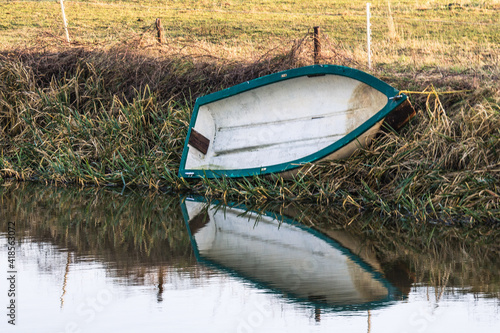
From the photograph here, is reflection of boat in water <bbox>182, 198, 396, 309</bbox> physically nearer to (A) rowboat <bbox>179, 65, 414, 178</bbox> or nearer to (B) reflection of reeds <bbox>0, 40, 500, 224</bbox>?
(B) reflection of reeds <bbox>0, 40, 500, 224</bbox>

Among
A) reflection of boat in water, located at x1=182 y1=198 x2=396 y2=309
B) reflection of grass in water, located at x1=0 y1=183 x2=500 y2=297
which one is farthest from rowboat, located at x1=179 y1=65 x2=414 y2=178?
reflection of boat in water, located at x1=182 y1=198 x2=396 y2=309

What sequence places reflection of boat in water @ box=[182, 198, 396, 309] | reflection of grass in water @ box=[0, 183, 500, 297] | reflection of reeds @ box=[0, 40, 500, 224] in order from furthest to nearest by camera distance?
reflection of reeds @ box=[0, 40, 500, 224] → reflection of grass in water @ box=[0, 183, 500, 297] → reflection of boat in water @ box=[182, 198, 396, 309]

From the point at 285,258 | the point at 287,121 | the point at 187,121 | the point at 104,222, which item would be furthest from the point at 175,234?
the point at 187,121

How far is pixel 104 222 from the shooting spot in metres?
7.89

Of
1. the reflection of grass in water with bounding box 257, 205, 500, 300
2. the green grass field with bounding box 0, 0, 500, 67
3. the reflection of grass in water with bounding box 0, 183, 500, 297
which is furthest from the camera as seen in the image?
the green grass field with bounding box 0, 0, 500, 67

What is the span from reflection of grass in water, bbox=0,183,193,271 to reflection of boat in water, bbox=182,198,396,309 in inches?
10.8

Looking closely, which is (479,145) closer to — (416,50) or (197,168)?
(197,168)

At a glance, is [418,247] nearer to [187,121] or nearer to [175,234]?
[175,234]

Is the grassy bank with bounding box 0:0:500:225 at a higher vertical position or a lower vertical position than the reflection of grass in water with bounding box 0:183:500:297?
higher

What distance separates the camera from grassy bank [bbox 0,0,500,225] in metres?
7.78

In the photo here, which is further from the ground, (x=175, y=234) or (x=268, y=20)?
(x=268, y=20)

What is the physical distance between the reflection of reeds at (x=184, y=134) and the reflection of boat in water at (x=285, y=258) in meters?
0.90

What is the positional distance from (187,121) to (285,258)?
4.23 meters

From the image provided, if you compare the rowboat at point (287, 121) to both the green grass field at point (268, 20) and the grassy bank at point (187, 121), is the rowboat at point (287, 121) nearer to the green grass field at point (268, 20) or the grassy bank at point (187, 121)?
the grassy bank at point (187, 121)
